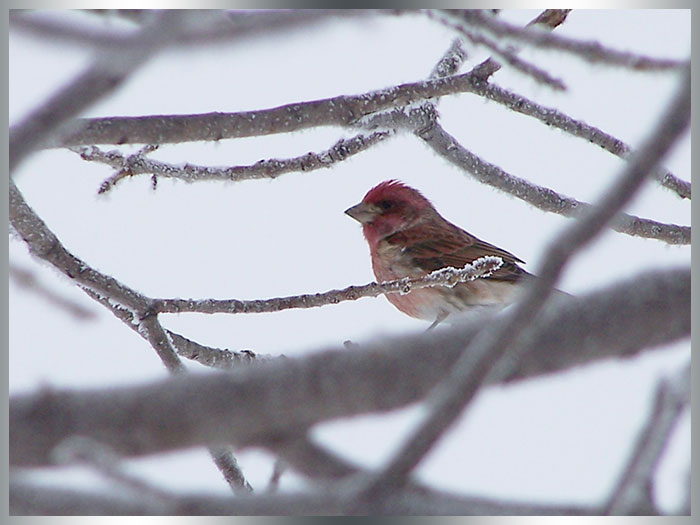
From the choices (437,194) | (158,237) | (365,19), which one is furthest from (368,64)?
(437,194)

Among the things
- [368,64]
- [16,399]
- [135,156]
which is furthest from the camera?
[135,156]

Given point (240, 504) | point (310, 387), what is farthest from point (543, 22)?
point (240, 504)

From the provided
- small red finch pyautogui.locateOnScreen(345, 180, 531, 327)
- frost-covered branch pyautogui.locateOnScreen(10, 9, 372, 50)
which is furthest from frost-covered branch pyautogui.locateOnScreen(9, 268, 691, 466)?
small red finch pyautogui.locateOnScreen(345, 180, 531, 327)

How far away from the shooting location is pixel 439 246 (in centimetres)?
454

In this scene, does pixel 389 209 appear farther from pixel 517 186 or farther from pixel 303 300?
pixel 303 300

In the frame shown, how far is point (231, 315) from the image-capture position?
3.08 meters

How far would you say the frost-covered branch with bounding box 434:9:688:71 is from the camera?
94.6 inches

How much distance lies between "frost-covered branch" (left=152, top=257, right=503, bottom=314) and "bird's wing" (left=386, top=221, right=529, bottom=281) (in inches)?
47.4

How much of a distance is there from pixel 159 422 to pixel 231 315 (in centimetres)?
166

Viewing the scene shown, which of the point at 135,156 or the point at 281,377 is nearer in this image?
the point at 281,377

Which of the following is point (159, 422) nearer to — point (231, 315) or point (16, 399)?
point (16, 399)

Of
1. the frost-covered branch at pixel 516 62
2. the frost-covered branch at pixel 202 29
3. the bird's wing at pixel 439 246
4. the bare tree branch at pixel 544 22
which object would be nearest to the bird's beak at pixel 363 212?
the bird's wing at pixel 439 246

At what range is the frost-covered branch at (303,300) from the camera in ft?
9.25

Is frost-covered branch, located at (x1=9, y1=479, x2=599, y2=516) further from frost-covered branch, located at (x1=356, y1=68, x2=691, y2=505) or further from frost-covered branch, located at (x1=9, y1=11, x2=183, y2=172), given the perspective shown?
frost-covered branch, located at (x1=9, y1=11, x2=183, y2=172)
